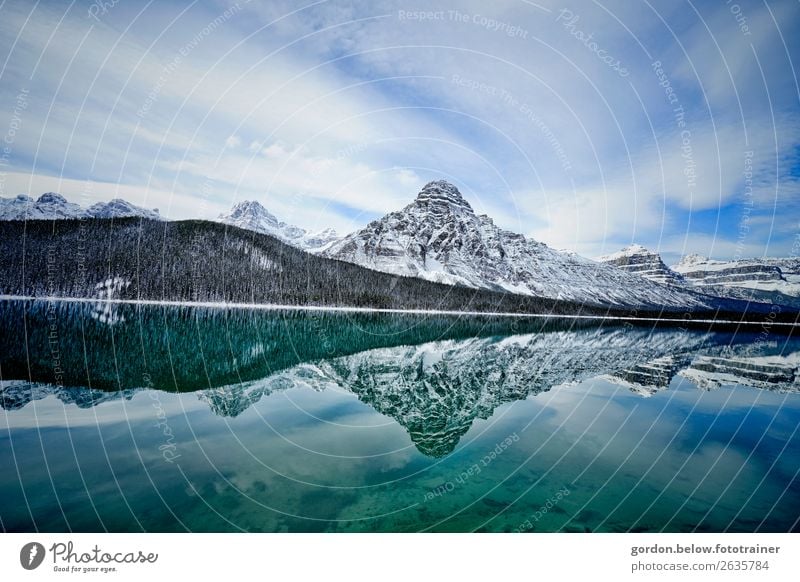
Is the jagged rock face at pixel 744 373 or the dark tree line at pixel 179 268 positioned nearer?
the jagged rock face at pixel 744 373

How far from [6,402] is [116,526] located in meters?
12.8

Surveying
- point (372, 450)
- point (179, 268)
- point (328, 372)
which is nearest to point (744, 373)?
point (328, 372)

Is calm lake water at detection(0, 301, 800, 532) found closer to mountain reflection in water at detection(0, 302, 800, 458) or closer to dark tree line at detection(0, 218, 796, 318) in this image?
mountain reflection in water at detection(0, 302, 800, 458)

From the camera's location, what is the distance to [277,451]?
12.6 meters

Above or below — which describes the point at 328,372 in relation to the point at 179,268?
below

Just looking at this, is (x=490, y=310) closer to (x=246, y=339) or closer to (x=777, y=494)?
(x=246, y=339)

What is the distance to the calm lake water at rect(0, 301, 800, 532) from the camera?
9000mm

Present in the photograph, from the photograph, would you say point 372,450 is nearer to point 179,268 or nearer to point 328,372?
point 328,372

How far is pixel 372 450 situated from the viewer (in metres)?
13.4

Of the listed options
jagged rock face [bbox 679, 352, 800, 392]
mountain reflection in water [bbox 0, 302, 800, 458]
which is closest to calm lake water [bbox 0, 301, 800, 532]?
mountain reflection in water [bbox 0, 302, 800, 458]

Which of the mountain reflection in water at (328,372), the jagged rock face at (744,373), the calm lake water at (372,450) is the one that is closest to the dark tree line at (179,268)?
the mountain reflection in water at (328,372)

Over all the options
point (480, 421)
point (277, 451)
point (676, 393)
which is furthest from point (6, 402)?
point (676, 393)

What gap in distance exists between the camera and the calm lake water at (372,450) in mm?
9000

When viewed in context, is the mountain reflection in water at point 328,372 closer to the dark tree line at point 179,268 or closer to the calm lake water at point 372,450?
the calm lake water at point 372,450
